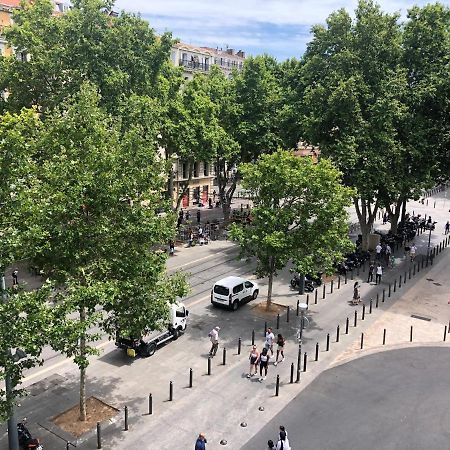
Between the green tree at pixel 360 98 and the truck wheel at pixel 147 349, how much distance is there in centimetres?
1758

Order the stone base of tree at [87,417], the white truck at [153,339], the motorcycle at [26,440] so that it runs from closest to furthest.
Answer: the motorcycle at [26,440] → the stone base of tree at [87,417] → the white truck at [153,339]

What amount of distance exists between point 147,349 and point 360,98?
2199cm

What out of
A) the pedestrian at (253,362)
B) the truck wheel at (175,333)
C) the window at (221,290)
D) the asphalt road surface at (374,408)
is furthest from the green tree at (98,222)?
the window at (221,290)

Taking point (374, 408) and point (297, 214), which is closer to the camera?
point (374, 408)

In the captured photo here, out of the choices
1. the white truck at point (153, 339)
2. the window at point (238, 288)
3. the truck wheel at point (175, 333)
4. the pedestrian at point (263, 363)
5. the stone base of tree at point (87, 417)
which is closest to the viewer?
the stone base of tree at point (87, 417)

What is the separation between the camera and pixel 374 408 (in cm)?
1722

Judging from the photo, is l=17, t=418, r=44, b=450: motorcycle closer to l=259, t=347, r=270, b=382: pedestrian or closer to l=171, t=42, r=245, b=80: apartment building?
l=259, t=347, r=270, b=382: pedestrian

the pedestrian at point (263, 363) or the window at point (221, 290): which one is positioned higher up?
the window at point (221, 290)

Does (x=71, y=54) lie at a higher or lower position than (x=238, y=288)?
higher

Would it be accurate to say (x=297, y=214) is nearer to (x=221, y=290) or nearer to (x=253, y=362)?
(x=221, y=290)

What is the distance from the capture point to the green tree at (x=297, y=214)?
23.5 metres

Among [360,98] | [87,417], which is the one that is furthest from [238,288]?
[360,98]

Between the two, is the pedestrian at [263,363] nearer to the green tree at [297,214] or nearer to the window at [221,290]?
the green tree at [297,214]

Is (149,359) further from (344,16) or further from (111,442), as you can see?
(344,16)
